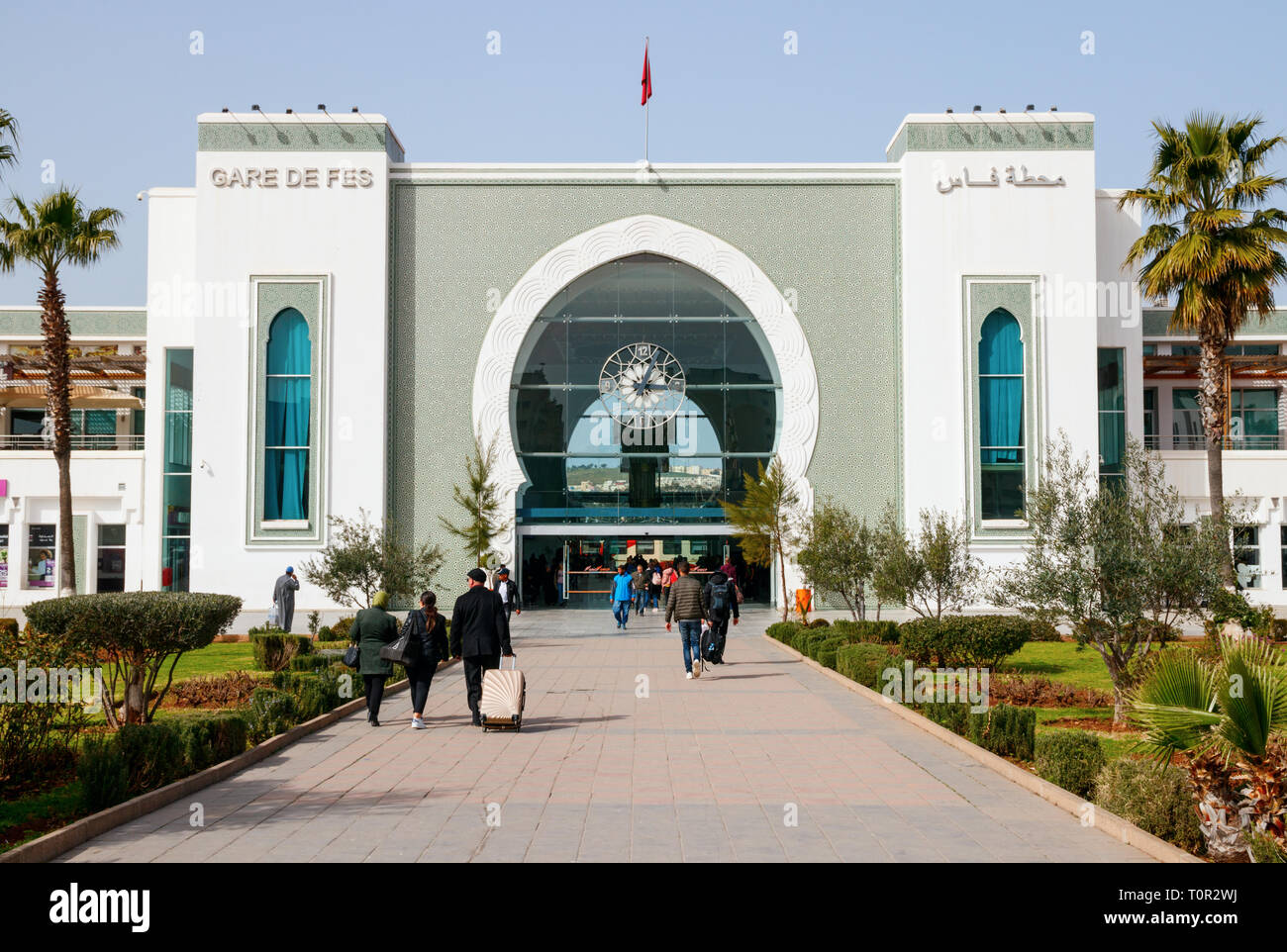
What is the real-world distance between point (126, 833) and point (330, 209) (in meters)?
29.1

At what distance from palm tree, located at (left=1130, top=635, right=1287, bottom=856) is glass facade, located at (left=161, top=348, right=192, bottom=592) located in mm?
31469

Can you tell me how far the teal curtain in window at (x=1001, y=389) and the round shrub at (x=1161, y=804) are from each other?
27030 mm

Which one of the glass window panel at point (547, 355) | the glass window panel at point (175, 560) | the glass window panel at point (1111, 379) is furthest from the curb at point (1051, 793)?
the glass window panel at point (175, 560)

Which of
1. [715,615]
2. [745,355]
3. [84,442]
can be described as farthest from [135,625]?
[84,442]

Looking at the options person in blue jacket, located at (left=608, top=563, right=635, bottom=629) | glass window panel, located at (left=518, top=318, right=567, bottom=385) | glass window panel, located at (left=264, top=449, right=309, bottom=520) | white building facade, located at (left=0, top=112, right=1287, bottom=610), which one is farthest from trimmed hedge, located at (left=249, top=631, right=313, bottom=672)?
glass window panel, located at (left=518, top=318, right=567, bottom=385)

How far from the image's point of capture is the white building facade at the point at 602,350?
33.6 meters

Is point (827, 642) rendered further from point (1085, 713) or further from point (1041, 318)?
point (1041, 318)

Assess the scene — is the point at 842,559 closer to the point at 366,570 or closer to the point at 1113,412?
the point at 366,570

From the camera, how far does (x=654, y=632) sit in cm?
2802

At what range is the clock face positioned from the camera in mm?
36062

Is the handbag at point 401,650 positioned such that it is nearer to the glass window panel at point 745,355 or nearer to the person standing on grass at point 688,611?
the person standing on grass at point 688,611

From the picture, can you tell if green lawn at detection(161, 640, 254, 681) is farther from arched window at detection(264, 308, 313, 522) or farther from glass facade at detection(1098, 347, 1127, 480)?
glass facade at detection(1098, 347, 1127, 480)

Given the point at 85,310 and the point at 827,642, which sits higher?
the point at 85,310
